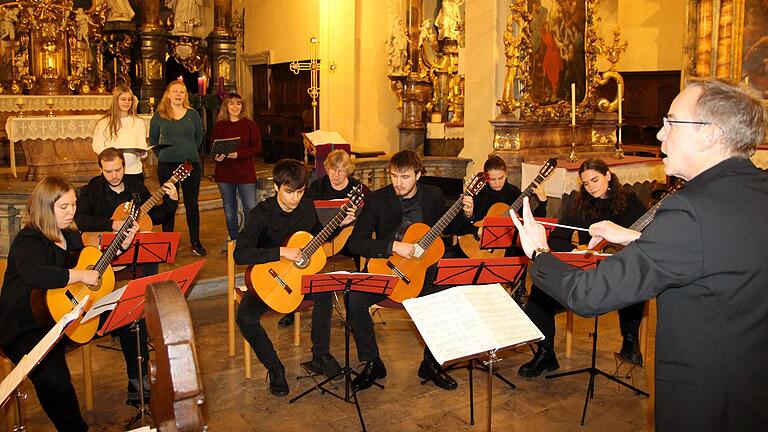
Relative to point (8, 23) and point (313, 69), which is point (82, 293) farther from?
point (8, 23)

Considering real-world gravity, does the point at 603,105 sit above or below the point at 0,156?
above

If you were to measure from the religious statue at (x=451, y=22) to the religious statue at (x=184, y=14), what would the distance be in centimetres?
689

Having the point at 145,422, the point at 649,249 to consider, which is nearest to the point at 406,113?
the point at 145,422

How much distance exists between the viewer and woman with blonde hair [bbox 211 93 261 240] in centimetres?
753

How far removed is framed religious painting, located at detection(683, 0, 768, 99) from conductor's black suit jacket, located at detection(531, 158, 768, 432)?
30.5ft

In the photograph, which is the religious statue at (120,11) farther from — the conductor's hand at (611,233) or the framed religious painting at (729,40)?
the conductor's hand at (611,233)

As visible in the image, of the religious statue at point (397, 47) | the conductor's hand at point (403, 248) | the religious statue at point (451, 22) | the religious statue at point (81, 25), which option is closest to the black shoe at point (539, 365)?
the conductor's hand at point (403, 248)

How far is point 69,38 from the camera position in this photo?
14398 mm

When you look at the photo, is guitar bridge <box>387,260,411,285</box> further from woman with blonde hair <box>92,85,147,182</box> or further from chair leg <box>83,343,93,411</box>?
woman with blonde hair <box>92,85,147,182</box>

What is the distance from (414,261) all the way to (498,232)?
2.03ft

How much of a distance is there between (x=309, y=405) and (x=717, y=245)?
3.05 m

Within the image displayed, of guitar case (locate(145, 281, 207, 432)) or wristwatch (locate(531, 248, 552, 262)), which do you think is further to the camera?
wristwatch (locate(531, 248, 552, 262))

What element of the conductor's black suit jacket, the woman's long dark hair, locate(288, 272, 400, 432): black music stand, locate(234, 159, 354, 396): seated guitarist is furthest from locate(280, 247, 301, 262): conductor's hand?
the conductor's black suit jacket

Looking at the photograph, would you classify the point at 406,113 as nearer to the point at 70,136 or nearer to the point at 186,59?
the point at 70,136
